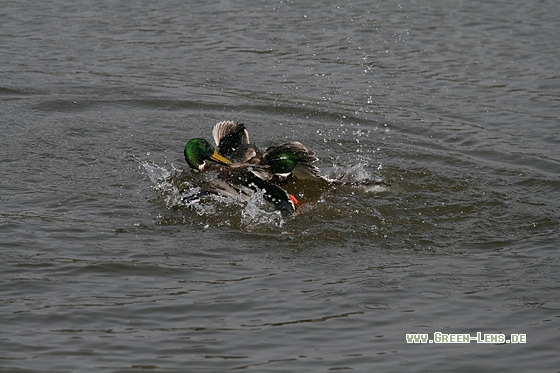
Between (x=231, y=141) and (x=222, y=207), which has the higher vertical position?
(x=231, y=141)

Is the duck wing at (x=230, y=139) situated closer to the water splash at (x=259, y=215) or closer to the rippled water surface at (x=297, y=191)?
the rippled water surface at (x=297, y=191)

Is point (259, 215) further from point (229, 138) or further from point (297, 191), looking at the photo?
point (229, 138)

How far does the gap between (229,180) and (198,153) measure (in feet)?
2.27

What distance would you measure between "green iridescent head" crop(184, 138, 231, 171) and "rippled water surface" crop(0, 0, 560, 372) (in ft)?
0.79

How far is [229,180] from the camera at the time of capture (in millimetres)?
7996

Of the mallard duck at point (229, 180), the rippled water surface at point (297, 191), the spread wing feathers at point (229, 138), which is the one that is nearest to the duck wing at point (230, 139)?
the spread wing feathers at point (229, 138)

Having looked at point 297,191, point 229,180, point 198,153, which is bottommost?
point 297,191

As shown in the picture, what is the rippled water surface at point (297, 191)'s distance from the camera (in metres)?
5.36

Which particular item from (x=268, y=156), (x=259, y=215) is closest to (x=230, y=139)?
(x=268, y=156)

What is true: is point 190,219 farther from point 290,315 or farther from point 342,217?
point 290,315

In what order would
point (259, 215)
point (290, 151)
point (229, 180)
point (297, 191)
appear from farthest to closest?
point (297, 191)
point (290, 151)
point (229, 180)
point (259, 215)

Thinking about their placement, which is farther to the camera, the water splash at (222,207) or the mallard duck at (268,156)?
the mallard duck at (268,156)

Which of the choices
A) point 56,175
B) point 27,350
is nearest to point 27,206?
point 56,175

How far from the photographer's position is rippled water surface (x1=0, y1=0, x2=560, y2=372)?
211 inches
